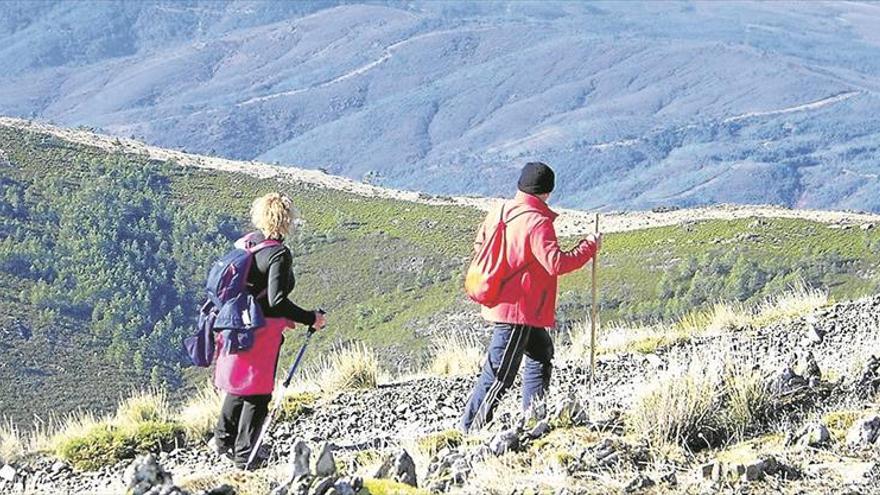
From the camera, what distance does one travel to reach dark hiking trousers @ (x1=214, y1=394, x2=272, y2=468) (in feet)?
25.2

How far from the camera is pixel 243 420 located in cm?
770

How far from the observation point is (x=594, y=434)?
267 inches

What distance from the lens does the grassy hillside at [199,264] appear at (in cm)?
4438

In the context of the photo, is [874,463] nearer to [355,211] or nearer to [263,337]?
[263,337]

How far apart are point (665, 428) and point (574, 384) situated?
356 cm

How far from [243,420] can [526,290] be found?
1.69 metres

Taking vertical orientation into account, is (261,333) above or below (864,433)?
above

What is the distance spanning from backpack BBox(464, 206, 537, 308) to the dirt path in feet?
127

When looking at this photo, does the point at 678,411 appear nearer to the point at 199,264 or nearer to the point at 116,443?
the point at 116,443

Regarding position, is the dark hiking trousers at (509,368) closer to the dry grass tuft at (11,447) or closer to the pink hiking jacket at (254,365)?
the pink hiking jacket at (254,365)

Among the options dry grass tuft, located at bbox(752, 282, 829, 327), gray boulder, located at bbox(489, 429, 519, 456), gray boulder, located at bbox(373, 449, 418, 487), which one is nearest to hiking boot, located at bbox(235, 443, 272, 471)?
gray boulder, located at bbox(489, 429, 519, 456)

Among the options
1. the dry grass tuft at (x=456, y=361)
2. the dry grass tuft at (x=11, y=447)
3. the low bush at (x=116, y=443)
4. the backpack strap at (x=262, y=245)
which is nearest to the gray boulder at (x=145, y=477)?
the backpack strap at (x=262, y=245)

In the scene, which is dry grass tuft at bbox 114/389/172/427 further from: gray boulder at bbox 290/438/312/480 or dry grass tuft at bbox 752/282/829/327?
dry grass tuft at bbox 752/282/829/327

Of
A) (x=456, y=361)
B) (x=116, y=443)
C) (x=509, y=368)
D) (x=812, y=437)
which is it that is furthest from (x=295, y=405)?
(x=812, y=437)
